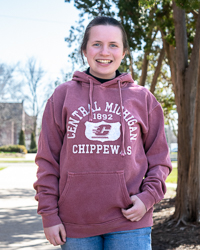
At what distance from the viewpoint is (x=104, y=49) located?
208cm

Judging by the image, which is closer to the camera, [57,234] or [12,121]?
[57,234]

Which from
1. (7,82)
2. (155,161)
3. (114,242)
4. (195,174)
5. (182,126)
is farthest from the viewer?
(7,82)

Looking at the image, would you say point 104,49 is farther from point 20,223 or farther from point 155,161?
point 20,223

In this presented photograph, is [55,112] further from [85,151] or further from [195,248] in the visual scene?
[195,248]

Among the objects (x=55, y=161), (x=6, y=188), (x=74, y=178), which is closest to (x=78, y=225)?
(x=74, y=178)

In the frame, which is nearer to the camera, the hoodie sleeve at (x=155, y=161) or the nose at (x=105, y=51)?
the hoodie sleeve at (x=155, y=161)

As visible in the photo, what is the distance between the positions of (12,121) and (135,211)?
176 feet

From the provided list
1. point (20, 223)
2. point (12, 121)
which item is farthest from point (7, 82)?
point (20, 223)

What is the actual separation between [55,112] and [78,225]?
2.02ft

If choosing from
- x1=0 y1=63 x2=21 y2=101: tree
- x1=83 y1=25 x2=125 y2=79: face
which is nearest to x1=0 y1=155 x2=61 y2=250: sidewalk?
x1=83 y1=25 x2=125 y2=79: face

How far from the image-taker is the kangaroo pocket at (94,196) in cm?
189

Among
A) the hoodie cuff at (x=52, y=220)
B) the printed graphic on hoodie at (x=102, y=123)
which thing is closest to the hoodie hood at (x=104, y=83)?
the printed graphic on hoodie at (x=102, y=123)

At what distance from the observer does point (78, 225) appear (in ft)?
6.18

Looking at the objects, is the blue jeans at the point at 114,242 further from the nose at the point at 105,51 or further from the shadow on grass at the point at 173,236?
the shadow on grass at the point at 173,236
